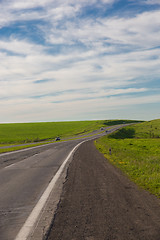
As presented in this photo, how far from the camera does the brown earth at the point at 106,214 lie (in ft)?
13.7

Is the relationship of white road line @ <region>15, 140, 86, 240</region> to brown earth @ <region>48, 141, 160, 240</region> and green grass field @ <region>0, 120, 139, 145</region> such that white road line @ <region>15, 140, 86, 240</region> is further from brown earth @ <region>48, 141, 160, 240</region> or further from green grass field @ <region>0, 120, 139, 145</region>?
green grass field @ <region>0, 120, 139, 145</region>

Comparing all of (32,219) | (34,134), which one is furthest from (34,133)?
(32,219)

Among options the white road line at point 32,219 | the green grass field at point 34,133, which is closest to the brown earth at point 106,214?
the white road line at point 32,219

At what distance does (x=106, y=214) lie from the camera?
206 inches

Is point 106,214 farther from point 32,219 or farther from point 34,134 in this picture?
point 34,134

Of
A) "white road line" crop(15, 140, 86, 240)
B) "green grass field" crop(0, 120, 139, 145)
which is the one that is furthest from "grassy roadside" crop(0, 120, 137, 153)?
"white road line" crop(15, 140, 86, 240)

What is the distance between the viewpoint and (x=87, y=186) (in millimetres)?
8289

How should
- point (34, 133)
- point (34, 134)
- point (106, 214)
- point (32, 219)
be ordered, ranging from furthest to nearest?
point (34, 133) < point (34, 134) < point (106, 214) < point (32, 219)

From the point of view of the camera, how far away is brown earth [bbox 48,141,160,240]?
4.19 meters

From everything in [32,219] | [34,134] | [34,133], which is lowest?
[34,134]

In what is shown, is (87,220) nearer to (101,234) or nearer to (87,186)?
(101,234)

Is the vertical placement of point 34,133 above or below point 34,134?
above

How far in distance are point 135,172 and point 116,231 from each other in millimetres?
6891

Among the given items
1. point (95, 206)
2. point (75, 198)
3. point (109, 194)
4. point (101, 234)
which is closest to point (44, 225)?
point (101, 234)
